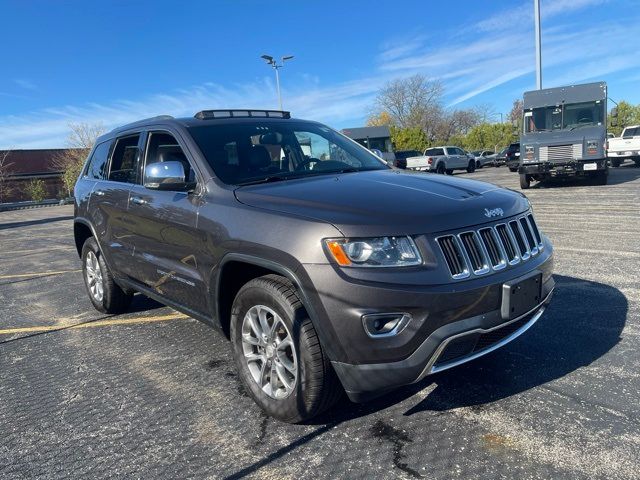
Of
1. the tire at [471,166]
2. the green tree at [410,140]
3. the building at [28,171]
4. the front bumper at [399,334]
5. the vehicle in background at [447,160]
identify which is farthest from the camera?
the green tree at [410,140]

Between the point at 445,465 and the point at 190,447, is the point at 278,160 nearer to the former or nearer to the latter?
the point at 190,447

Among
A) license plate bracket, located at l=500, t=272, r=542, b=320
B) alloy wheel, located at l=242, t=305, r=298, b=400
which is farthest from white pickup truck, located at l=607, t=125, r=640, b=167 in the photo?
alloy wheel, located at l=242, t=305, r=298, b=400

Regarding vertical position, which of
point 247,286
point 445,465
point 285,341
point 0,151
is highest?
point 0,151

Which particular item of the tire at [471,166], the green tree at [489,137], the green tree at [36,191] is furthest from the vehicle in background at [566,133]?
the green tree at [489,137]

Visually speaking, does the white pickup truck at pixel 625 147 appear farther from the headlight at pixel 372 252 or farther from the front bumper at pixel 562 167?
the headlight at pixel 372 252

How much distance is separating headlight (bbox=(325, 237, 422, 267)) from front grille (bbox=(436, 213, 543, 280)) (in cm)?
18

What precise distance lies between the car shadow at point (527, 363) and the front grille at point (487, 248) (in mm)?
861

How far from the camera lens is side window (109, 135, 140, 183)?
4500 mm

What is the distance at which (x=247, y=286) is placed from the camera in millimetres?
2992

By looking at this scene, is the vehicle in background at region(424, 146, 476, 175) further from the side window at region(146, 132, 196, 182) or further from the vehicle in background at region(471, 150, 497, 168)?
the side window at region(146, 132, 196, 182)

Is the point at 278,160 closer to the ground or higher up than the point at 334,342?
higher up

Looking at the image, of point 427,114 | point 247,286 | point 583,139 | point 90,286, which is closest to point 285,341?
point 247,286

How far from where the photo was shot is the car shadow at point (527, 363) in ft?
10.3

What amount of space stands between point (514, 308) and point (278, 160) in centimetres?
199
